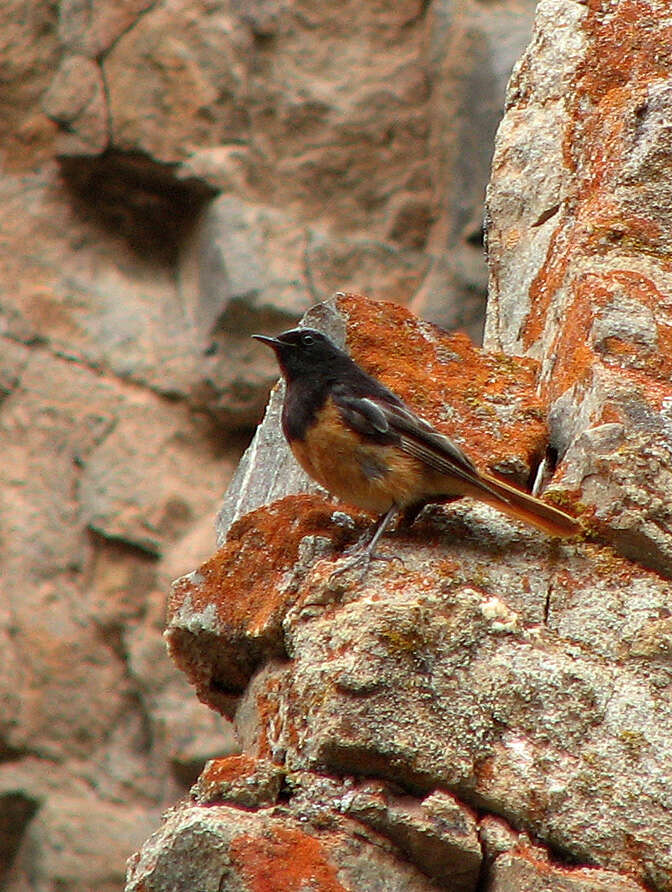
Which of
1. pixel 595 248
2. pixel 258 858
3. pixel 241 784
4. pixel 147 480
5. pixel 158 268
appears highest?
pixel 158 268

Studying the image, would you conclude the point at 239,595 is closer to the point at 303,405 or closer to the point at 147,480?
the point at 303,405

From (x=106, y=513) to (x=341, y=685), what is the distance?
7.52 metres

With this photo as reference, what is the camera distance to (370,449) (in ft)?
15.0

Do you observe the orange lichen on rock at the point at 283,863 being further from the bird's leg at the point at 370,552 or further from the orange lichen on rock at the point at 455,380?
the orange lichen on rock at the point at 455,380

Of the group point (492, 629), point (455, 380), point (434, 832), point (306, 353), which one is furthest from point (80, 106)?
point (434, 832)

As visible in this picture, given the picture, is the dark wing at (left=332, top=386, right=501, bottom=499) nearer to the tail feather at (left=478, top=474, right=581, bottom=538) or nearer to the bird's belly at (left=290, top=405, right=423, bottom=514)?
the bird's belly at (left=290, top=405, right=423, bottom=514)

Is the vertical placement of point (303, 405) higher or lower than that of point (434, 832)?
higher

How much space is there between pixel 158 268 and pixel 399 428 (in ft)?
25.1

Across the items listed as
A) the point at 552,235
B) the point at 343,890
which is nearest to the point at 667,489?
the point at 343,890

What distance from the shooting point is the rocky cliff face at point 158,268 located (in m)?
10.8

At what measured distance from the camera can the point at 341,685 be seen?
358cm

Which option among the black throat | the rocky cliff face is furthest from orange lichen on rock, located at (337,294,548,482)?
the rocky cliff face

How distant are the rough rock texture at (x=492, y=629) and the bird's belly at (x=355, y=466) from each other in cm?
9

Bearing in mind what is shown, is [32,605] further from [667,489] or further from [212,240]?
[667,489]
